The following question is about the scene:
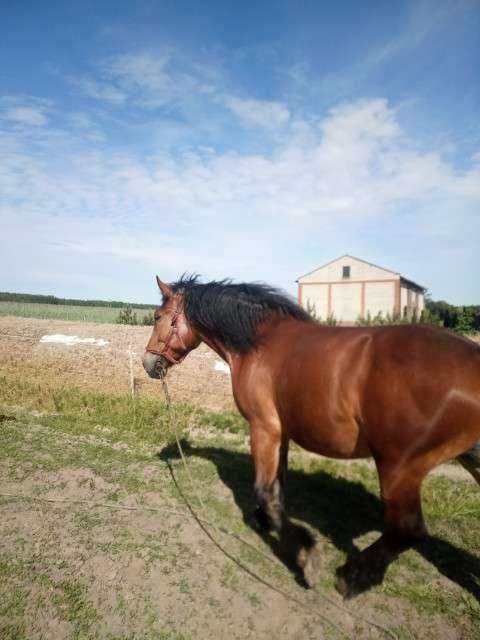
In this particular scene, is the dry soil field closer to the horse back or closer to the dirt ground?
the horse back

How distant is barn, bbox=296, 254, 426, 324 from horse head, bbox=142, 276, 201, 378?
107 ft

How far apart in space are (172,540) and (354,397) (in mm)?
2453

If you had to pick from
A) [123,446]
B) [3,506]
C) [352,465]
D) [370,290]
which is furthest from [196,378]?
[370,290]

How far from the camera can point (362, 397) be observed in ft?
9.16

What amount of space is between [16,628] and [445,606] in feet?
10.5

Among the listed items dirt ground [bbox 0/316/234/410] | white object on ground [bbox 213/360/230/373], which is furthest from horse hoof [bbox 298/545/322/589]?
white object on ground [bbox 213/360/230/373]

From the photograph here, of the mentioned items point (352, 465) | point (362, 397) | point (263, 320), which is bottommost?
point (352, 465)

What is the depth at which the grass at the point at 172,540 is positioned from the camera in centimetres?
296

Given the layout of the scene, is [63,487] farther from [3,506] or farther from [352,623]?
[352,623]

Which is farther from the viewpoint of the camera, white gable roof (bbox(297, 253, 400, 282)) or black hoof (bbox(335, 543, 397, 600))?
white gable roof (bbox(297, 253, 400, 282))

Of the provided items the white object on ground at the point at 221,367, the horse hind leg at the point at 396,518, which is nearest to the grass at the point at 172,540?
the horse hind leg at the point at 396,518

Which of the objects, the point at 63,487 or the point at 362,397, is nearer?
the point at 362,397

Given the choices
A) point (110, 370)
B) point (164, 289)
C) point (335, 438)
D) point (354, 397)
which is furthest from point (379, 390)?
point (110, 370)

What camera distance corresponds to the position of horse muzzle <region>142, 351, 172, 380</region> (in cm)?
451
